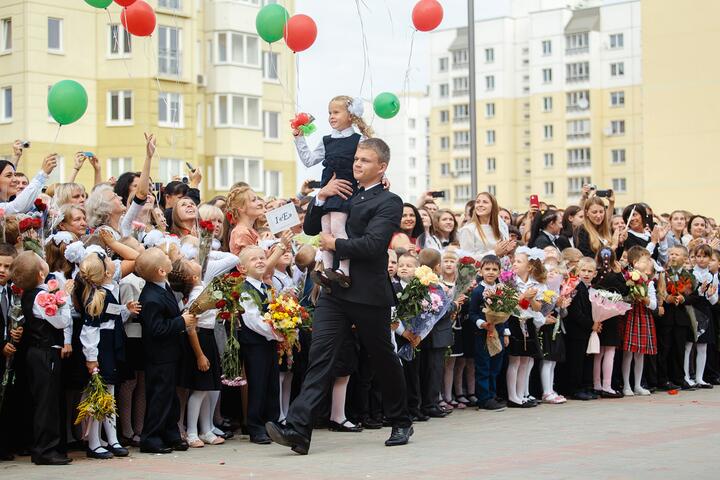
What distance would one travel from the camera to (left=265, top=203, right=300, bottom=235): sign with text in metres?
11.6

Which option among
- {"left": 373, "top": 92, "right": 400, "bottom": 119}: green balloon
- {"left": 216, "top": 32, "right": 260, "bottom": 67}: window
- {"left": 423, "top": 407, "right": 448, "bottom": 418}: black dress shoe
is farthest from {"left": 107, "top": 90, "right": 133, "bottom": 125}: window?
{"left": 423, "top": 407, "right": 448, "bottom": 418}: black dress shoe

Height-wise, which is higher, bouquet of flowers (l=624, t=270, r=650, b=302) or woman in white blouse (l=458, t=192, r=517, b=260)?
woman in white blouse (l=458, t=192, r=517, b=260)

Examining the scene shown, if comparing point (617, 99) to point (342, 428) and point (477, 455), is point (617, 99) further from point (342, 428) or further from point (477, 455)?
point (477, 455)

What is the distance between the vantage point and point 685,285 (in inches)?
648

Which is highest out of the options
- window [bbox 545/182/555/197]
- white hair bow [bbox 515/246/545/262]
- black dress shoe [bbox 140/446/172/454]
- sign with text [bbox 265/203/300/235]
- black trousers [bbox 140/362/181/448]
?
window [bbox 545/182/555/197]

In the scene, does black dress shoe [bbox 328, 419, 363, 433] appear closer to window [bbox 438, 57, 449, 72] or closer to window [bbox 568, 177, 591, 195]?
window [bbox 568, 177, 591, 195]

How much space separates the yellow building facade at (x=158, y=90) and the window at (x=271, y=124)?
0.04 meters

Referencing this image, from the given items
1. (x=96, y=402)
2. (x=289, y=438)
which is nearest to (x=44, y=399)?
(x=96, y=402)

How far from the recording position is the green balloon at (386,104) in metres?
14.2

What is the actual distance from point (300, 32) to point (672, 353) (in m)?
6.51

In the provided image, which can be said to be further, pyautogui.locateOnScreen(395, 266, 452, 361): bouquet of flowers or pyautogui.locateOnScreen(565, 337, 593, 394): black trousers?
pyautogui.locateOnScreen(565, 337, 593, 394): black trousers

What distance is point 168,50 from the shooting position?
46969mm

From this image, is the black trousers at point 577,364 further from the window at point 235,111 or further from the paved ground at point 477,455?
the window at point 235,111

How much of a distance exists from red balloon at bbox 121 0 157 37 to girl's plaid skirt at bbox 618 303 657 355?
690 centimetres
